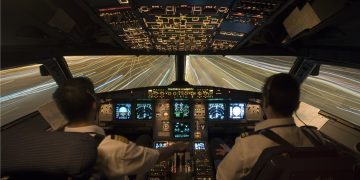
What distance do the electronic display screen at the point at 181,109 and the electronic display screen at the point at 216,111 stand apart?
24 cm

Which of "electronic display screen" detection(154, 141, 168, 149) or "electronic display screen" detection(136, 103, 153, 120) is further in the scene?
"electronic display screen" detection(136, 103, 153, 120)

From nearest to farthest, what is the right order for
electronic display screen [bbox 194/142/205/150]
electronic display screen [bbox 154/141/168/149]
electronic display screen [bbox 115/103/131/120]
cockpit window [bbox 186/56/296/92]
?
electronic display screen [bbox 194/142/205/150]
electronic display screen [bbox 154/141/168/149]
electronic display screen [bbox 115/103/131/120]
cockpit window [bbox 186/56/296/92]

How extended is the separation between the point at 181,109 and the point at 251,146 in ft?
7.15

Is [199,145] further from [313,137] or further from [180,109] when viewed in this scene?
[313,137]

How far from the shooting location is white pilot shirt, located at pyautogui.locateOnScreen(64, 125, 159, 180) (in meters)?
1.90

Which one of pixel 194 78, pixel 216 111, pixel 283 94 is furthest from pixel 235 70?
pixel 283 94

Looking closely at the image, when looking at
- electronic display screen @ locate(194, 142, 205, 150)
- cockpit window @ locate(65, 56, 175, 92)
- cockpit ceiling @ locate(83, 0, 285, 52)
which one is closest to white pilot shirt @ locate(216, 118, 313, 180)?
cockpit ceiling @ locate(83, 0, 285, 52)

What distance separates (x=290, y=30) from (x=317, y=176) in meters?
1.37

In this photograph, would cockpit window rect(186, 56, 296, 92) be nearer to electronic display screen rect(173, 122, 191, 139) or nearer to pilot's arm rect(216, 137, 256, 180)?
electronic display screen rect(173, 122, 191, 139)

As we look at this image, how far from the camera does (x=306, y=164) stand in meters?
1.52

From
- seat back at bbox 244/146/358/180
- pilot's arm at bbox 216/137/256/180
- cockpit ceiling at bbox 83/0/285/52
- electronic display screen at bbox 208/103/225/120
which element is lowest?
electronic display screen at bbox 208/103/225/120

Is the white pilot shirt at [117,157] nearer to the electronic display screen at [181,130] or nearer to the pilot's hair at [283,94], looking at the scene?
the pilot's hair at [283,94]

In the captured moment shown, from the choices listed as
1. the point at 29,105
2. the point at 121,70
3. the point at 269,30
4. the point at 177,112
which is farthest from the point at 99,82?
the point at 269,30

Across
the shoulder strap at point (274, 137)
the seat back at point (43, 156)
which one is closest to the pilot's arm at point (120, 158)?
the seat back at point (43, 156)
